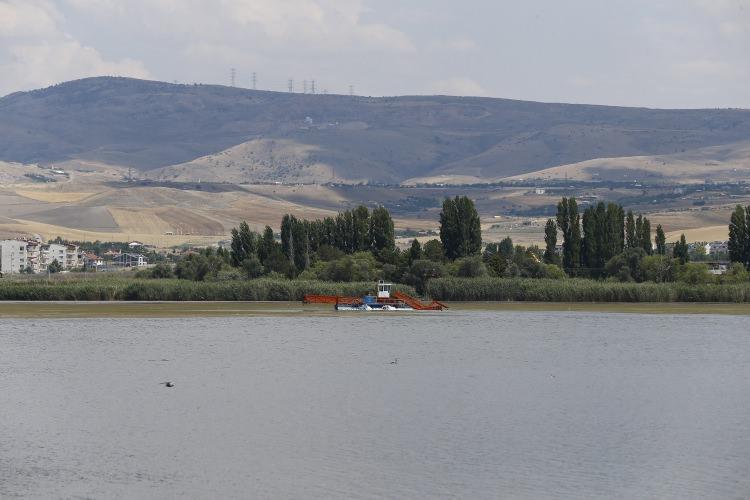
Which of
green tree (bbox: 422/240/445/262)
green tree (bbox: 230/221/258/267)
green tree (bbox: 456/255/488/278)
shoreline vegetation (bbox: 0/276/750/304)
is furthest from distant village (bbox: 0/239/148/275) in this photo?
green tree (bbox: 456/255/488/278)

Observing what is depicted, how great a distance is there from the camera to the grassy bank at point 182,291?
327ft

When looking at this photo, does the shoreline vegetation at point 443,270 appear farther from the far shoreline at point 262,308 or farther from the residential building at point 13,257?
the residential building at point 13,257

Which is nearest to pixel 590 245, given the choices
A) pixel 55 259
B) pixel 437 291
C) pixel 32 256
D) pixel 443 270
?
pixel 443 270

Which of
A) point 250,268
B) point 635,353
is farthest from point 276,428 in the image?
point 250,268

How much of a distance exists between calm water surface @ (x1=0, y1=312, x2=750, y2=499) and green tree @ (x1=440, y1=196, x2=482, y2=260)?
41.4m

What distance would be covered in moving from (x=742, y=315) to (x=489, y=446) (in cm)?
4764

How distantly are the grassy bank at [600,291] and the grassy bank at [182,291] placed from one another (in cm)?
603

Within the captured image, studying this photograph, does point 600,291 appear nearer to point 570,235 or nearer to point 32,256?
point 570,235

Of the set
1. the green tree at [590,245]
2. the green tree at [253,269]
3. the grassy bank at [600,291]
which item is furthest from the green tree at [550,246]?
the green tree at [253,269]

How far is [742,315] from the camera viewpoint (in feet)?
270

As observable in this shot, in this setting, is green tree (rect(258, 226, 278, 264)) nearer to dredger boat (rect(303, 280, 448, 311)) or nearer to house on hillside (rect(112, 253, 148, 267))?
dredger boat (rect(303, 280, 448, 311))

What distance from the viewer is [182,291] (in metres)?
100

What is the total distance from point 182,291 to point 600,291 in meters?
27.9

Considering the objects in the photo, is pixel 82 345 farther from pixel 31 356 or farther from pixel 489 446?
pixel 489 446
